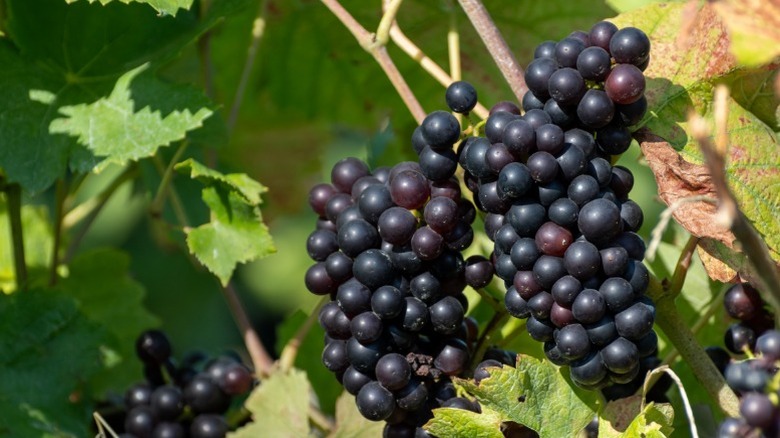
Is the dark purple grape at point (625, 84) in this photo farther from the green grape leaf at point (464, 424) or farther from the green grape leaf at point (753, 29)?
the green grape leaf at point (464, 424)

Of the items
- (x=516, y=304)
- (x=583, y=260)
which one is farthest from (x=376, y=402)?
(x=583, y=260)

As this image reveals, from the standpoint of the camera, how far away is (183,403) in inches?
62.1

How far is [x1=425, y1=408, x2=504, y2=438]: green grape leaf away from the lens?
3.92 ft

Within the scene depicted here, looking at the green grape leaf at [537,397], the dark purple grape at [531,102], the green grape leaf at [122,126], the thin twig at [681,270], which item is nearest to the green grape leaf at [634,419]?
the green grape leaf at [537,397]

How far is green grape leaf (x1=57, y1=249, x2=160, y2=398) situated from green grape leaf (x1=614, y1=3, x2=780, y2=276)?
111 cm

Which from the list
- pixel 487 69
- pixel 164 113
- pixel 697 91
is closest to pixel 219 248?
pixel 164 113

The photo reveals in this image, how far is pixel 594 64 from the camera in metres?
1.13

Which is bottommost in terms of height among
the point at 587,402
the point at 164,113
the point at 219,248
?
the point at 587,402

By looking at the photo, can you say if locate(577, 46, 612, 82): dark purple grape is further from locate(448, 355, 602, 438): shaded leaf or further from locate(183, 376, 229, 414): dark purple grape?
locate(183, 376, 229, 414): dark purple grape

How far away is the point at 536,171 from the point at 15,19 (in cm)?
94

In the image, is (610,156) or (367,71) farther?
(367,71)

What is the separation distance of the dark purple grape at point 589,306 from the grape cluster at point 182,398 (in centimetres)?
66

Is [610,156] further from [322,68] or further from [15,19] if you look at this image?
[322,68]

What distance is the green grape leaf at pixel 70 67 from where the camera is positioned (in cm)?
155
